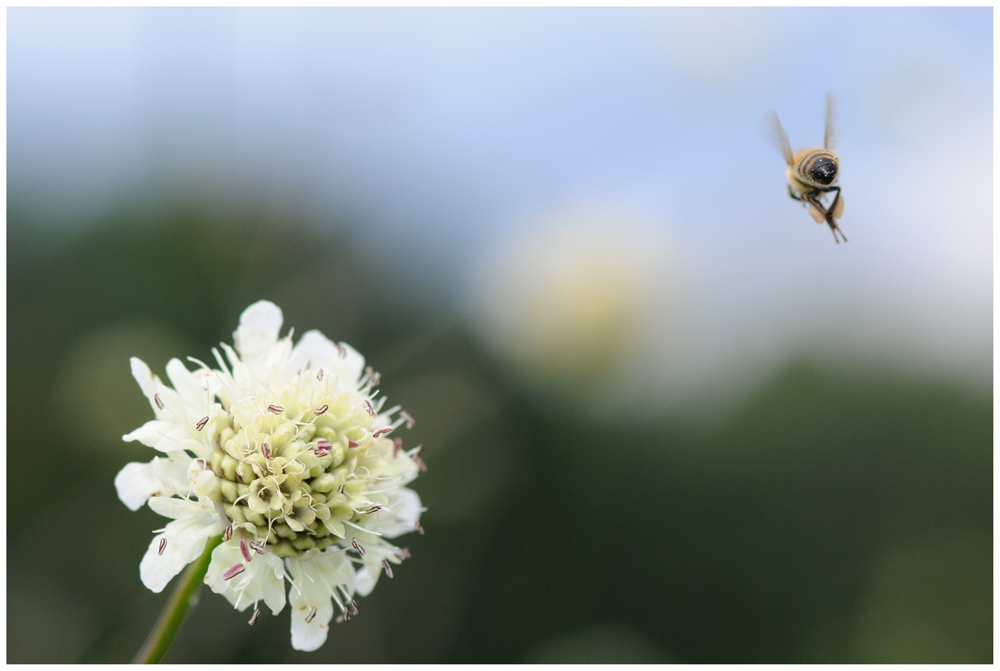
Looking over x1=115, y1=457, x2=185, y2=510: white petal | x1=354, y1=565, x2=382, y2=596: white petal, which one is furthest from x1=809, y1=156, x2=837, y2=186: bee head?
x1=115, y1=457, x2=185, y2=510: white petal

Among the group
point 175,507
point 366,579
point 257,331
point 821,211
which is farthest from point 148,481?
point 821,211

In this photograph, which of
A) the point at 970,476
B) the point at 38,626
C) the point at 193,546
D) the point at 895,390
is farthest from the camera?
the point at 895,390

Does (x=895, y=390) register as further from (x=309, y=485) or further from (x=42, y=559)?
(x=42, y=559)

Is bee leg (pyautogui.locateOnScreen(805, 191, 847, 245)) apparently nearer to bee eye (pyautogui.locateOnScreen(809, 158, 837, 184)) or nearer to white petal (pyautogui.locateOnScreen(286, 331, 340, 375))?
bee eye (pyautogui.locateOnScreen(809, 158, 837, 184))

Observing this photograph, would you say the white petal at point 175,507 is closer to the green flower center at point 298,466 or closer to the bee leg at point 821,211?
the green flower center at point 298,466

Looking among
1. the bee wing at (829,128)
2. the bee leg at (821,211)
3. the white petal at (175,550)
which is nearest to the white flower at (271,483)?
the white petal at (175,550)

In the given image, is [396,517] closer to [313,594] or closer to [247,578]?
[313,594]

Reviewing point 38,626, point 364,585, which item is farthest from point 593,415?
point 38,626
